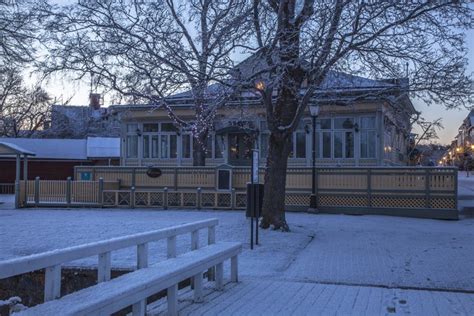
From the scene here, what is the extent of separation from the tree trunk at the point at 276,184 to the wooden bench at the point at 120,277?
7.82 metres

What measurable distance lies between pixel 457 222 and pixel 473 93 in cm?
690

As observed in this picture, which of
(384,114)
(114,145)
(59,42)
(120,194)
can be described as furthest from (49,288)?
(114,145)

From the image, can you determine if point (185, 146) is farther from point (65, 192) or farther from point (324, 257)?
point (324, 257)

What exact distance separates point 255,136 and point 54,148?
1999 cm

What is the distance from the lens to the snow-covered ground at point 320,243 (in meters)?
9.77

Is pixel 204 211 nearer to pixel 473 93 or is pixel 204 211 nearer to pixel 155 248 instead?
pixel 155 248

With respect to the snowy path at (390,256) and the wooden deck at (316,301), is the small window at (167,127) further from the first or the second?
the wooden deck at (316,301)

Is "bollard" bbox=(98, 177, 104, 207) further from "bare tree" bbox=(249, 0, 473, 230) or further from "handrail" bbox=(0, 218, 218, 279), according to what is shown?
"handrail" bbox=(0, 218, 218, 279)

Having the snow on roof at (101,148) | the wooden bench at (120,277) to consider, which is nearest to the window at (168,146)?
the snow on roof at (101,148)

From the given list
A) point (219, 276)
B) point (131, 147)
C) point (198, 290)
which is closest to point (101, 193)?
point (131, 147)

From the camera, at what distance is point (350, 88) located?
16.3m

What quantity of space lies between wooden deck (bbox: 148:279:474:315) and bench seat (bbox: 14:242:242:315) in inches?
20.6

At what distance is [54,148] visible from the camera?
141ft

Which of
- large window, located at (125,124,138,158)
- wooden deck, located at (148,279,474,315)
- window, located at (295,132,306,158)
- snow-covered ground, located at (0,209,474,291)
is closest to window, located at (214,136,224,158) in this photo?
Result: window, located at (295,132,306,158)
